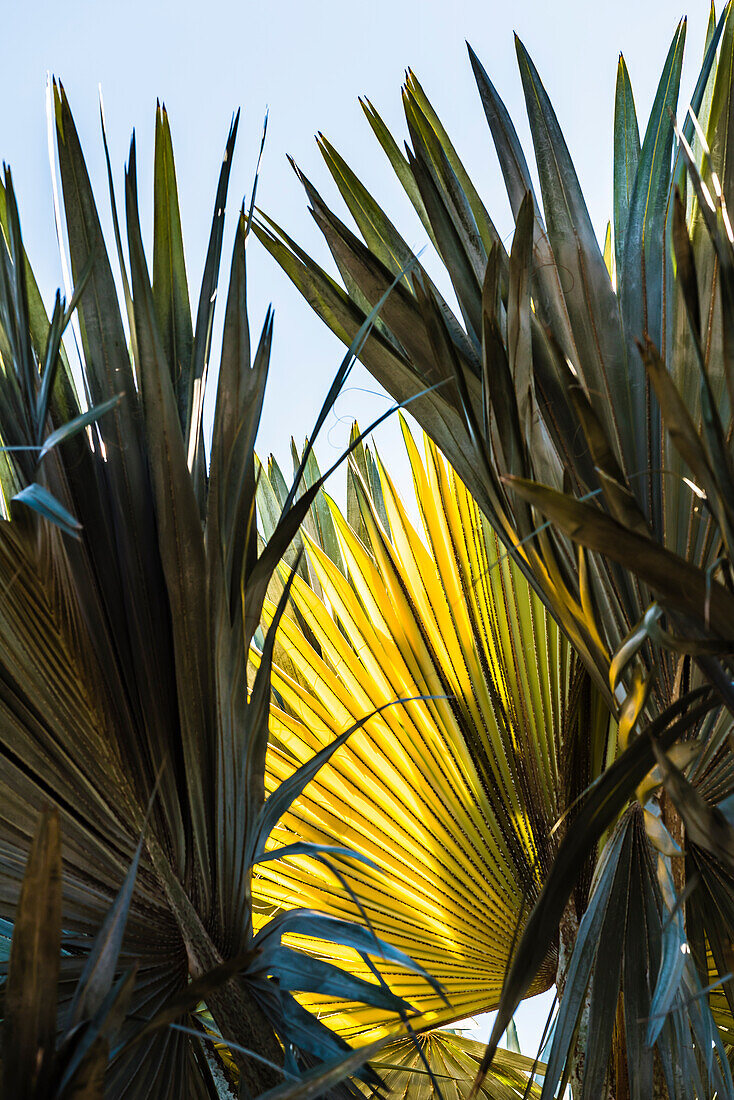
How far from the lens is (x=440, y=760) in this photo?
4.42ft

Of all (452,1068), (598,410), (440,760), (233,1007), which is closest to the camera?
(233,1007)

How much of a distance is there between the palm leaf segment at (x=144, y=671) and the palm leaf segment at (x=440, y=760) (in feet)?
1.53

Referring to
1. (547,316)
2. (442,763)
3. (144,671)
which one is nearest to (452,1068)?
(442,763)

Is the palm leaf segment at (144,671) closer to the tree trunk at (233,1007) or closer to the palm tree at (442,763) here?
the tree trunk at (233,1007)

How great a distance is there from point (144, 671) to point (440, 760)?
61 cm

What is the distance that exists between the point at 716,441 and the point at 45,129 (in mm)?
759

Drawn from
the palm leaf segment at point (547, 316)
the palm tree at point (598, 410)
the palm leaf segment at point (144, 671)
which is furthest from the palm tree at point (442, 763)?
the palm leaf segment at point (144, 671)

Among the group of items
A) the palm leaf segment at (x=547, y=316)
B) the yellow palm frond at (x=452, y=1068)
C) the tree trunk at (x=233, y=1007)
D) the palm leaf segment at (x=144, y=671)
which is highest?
the palm leaf segment at (x=547, y=316)

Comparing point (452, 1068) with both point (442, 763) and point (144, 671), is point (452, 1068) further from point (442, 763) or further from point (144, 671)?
point (144, 671)

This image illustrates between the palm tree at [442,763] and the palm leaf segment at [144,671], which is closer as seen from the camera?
the palm leaf segment at [144,671]

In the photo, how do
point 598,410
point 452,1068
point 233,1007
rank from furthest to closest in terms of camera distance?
point 452,1068, point 598,410, point 233,1007

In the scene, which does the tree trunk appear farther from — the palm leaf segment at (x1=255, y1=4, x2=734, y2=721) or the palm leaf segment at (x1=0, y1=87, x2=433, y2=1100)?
the palm leaf segment at (x1=255, y1=4, x2=734, y2=721)

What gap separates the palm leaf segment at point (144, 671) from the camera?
843 millimetres

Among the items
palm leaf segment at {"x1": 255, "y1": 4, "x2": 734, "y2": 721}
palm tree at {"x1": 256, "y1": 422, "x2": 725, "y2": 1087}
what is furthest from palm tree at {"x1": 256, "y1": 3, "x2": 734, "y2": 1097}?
palm tree at {"x1": 256, "y1": 422, "x2": 725, "y2": 1087}
